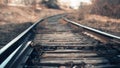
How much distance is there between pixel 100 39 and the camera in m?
8.04

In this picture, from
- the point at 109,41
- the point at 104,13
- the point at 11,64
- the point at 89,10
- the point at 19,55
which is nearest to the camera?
the point at 11,64

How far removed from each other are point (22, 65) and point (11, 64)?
21cm

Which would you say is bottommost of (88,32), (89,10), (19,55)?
(89,10)

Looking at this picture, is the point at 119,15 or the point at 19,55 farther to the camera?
the point at 119,15

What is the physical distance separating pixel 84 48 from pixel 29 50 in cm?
141

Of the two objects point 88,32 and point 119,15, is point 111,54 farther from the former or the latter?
point 119,15

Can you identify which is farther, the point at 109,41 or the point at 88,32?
the point at 88,32

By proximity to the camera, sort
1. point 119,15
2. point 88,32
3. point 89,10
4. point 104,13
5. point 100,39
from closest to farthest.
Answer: point 100,39
point 88,32
point 119,15
point 104,13
point 89,10

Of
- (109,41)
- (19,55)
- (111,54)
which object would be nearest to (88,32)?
(109,41)

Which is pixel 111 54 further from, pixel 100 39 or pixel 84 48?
pixel 100 39

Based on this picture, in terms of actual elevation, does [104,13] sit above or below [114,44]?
below

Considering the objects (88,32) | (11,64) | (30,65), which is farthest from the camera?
(88,32)

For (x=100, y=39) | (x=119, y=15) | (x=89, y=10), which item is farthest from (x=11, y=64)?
(x=89, y=10)

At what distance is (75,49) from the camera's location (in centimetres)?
639
